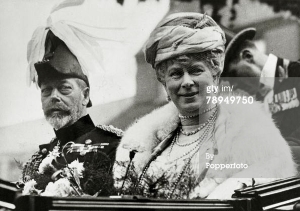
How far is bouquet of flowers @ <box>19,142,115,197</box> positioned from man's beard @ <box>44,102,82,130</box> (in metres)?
0.21

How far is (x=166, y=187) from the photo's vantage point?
14.6ft

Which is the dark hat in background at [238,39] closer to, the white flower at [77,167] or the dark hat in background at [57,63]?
the dark hat in background at [57,63]

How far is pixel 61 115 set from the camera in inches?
185

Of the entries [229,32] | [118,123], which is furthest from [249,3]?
[118,123]

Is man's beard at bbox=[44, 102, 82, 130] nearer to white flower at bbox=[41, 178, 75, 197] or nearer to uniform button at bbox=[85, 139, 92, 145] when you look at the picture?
uniform button at bbox=[85, 139, 92, 145]

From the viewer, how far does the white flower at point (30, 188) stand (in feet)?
15.0

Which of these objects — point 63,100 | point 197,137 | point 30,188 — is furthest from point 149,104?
point 30,188

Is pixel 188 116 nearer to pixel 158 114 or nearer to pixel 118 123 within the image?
pixel 158 114

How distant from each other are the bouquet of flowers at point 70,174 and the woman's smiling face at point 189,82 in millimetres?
846

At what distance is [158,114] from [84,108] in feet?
2.24

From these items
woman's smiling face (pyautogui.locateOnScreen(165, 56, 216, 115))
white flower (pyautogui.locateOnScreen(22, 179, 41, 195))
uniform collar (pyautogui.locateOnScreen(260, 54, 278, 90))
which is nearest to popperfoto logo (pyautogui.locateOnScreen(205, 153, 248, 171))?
woman's smiling face (pyautogui.locateOnScreen(165, 56, 216, 115))

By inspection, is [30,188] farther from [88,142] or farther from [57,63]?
[57,63]

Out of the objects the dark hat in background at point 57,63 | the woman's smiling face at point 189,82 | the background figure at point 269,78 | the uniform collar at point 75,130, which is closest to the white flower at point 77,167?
the uniform collar at point 75,130

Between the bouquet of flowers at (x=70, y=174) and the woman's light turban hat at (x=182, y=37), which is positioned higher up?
the woman's light turban hat at (x=182, y=37)
